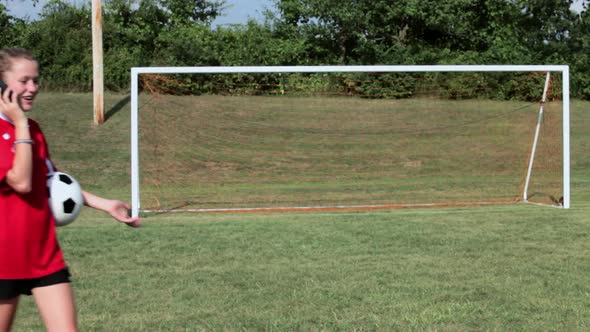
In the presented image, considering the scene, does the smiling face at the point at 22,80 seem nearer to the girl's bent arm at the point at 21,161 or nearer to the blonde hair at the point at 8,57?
the blonde hair at the point at 8,57

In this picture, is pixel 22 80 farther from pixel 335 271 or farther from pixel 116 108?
pixel 116 108

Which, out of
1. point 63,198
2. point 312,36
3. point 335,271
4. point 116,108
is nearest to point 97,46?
point 116,108

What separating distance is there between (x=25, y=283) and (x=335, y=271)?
4.32 m

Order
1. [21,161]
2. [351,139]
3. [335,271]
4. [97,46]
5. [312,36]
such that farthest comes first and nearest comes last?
[312,36] → [97,46] → [351,139] → [335,271] → [21,161]

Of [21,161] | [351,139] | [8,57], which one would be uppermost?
[8,57]

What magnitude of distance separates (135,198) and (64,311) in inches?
359

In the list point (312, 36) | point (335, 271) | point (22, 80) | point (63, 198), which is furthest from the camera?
point (312, 36)

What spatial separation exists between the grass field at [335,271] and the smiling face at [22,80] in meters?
2.55

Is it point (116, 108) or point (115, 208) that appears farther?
point (116, 108)

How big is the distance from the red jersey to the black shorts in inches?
0.7

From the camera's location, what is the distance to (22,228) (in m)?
2.83

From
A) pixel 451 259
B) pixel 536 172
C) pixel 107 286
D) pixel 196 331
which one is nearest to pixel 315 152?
pixel 536 172

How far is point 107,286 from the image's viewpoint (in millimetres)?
6367

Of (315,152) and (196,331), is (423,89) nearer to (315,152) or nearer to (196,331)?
(315,152)
